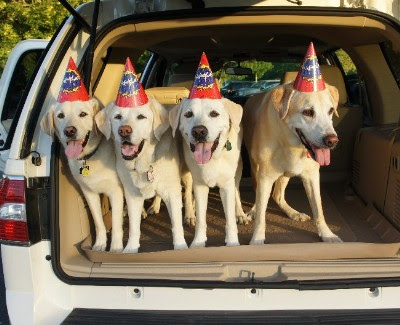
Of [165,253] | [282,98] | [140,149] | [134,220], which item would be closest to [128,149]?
[140,149]

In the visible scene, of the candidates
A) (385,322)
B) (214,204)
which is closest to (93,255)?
(385,322)

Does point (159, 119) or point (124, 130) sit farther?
point (159, 119)

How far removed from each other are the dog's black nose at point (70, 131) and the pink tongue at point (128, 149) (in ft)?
0.98

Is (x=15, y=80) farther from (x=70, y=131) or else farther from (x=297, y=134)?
(x=297, y=134)

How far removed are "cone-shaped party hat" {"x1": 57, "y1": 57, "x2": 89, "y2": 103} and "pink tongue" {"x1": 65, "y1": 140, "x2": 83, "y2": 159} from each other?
9.8 inches

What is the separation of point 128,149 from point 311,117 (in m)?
1.13

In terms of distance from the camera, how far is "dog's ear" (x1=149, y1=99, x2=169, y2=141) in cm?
286

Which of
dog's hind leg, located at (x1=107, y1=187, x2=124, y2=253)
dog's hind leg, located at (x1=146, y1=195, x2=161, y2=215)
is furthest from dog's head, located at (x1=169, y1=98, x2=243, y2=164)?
dog's hind leg, located at (x1=146, y1=195, x2=161, y2=215)

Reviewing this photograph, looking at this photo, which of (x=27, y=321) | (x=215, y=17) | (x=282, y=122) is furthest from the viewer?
(x=282, y=122)

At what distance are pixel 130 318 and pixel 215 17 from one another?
5.79ft

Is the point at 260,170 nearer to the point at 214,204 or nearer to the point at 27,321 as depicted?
the point at 214,204

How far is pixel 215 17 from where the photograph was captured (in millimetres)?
2736

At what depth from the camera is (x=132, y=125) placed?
2.72 metres

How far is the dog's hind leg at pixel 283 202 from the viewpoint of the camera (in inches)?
148
